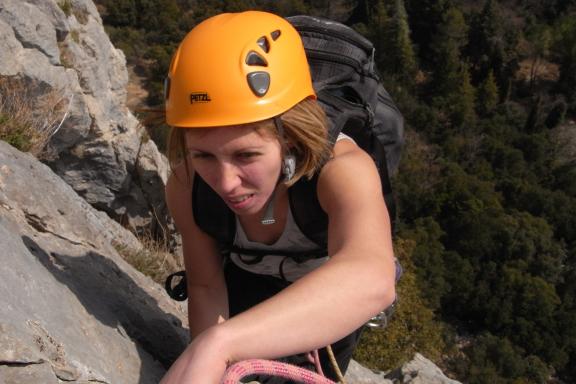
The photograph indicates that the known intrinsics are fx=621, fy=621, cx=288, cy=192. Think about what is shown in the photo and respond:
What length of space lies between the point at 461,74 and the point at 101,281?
159ft

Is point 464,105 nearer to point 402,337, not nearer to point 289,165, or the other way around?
point 402,337

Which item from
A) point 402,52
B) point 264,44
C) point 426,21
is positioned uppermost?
point 264,44

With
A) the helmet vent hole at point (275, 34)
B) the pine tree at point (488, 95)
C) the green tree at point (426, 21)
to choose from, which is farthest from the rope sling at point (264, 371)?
the green tree at point (426, 21)

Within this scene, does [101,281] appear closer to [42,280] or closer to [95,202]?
[42,280]

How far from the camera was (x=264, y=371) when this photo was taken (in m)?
1.64

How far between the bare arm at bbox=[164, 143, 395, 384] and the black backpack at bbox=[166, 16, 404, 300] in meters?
0.24

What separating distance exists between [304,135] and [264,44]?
32cm

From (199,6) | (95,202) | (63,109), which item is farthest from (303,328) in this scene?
(199,6)

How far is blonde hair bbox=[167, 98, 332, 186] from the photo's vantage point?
1.93 m

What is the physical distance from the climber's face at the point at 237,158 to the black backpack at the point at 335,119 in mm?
200

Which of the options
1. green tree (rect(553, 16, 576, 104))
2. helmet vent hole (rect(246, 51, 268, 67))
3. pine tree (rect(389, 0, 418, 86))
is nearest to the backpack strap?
helmet vent hole (rect(246, 51, 268, 67))

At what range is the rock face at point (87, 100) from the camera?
619 cm

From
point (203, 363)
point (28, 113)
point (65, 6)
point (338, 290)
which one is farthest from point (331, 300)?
point (65, 6)

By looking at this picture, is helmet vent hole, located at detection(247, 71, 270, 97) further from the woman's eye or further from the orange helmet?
the woman's eye
